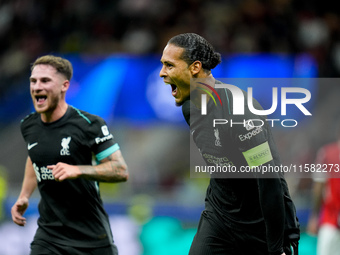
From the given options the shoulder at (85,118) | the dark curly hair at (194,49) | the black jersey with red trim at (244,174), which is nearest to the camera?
the black jersey with red trim at (244,174)

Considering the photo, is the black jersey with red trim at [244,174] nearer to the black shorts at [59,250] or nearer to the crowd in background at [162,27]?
the black shorts at [59,250]

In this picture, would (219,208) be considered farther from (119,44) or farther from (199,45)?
(119,44)

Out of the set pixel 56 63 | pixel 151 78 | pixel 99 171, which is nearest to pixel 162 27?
pixel 151 78

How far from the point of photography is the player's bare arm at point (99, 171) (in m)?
4.21

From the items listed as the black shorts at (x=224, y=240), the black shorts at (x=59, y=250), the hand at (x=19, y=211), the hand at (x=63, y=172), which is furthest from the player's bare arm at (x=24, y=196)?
the black shorts at (x=224, y=240)

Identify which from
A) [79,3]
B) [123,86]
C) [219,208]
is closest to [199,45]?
[219,208]

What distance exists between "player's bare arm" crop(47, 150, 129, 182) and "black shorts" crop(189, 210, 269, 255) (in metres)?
0.80

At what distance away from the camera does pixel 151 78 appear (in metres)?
11.1

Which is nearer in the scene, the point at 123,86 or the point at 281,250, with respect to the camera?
the point at 281,250

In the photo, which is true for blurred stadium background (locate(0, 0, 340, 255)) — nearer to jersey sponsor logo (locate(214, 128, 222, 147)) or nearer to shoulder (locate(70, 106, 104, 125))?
shoulder (locate(70, 106, 104, 125))

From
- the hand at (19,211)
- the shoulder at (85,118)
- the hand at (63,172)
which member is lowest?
the hand at (19,211)

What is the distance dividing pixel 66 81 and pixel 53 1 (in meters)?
10.4

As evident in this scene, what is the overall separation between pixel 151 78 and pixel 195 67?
711cm

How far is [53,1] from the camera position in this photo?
14.9 m
